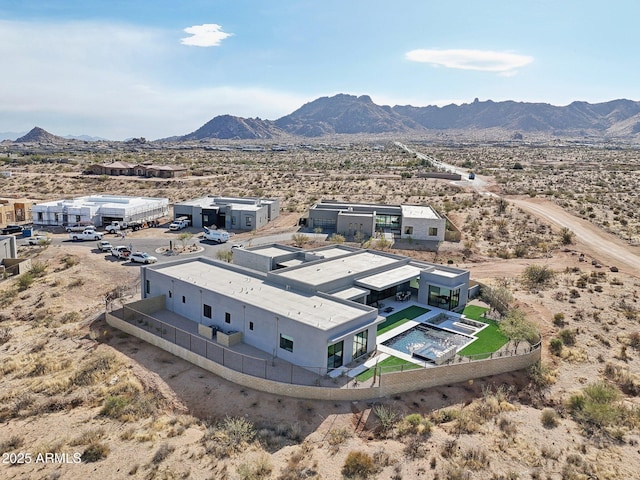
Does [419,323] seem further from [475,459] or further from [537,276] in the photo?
[537,276]

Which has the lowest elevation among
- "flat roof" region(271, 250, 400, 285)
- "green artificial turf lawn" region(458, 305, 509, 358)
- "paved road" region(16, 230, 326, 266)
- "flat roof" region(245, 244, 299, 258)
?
"green artificial turf lawn" region(458, 305, 509, 358)

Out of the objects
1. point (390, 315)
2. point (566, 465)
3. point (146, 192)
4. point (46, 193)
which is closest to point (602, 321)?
point (390, 315)

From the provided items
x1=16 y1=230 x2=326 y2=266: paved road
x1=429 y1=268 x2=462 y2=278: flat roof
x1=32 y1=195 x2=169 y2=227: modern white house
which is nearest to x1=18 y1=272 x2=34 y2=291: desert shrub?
x1=16 y1=230 x2=326 y2=266: paved road

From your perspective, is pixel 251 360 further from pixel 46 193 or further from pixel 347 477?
pixel 46 193

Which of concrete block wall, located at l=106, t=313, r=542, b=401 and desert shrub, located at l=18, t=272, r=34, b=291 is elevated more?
desert shrub, located at l=18, t=272, r=34, b=291

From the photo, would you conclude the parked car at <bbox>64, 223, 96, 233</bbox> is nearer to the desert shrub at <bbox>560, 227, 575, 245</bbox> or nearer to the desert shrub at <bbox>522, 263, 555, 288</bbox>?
the desert shrub at <bbox>522, 263, 555, 288</bbox>

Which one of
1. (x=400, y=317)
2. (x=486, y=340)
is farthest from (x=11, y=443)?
(x=486, y=340)
